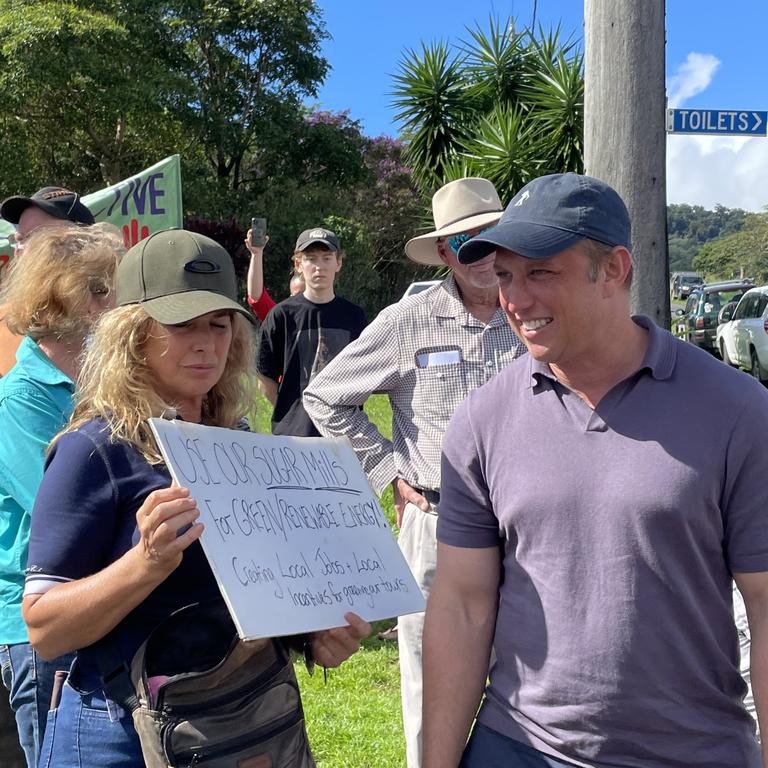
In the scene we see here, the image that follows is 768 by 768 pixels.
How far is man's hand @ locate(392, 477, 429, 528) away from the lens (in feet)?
11.8

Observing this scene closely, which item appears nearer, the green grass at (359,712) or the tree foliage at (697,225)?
the green grass at (359,712)

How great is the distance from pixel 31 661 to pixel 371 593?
2.96 feet

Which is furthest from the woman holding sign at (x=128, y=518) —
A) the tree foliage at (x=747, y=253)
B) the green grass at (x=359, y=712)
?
the tree foliage at (x=747, y=253)

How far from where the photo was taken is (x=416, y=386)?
12.0 ft

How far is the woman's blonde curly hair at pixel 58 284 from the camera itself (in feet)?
8.33

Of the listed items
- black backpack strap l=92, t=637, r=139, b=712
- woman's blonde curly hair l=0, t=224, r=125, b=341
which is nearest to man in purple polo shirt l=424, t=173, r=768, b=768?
black backpack strap l=92, t=637, r=139, b=712

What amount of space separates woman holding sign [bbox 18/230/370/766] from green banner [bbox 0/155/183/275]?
4508 millimetres

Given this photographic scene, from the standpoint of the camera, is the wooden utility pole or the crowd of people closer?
the crowd of people

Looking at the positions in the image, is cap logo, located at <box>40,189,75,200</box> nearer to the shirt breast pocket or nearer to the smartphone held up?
the shirt breast pocket

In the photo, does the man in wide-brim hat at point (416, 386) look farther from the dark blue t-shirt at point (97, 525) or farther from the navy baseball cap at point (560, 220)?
the dark blue t-shirt at point (97, 525)

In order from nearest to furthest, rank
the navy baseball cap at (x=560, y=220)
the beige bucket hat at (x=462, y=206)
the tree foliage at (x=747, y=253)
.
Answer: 1. the navy baseball cap at (x=560, y=220)
2. the beige bucket hat at (x=462, y=206)
3. the tree foliage at (x=747, y=253)

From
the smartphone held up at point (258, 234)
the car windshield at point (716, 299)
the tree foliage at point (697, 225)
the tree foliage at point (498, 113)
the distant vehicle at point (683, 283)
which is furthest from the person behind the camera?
the tree foliage at point (697, 225)

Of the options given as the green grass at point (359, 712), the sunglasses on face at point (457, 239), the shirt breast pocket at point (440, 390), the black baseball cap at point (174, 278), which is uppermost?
the sunglasses on face at point (457, 239)

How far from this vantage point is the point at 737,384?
185 centimetres
